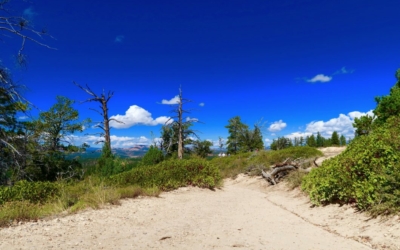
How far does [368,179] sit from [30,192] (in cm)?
920

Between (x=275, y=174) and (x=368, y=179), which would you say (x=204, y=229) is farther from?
(x=275, y=174)

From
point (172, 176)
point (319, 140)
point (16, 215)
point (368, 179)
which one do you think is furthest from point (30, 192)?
point (319, 140)

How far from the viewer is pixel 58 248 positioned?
13.2 ft

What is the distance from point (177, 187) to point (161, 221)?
465 cm

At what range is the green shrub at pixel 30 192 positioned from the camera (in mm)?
7135

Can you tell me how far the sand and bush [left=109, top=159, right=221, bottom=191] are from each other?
255cm

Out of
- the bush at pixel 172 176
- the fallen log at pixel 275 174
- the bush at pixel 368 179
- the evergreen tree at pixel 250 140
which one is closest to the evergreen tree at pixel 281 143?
the evergreen tree at pixel 250 140

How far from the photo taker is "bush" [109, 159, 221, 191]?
10461 millimetres

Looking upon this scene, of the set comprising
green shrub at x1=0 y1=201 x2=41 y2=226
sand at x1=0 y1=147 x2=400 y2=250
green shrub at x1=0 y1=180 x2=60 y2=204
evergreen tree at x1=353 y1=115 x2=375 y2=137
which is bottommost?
sand at x1=0 y1=147 x2=400 y2=250

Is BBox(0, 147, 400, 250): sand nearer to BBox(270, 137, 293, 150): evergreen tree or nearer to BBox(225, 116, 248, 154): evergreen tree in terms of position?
BBox(225, 116, 248, 154): evergreen tree

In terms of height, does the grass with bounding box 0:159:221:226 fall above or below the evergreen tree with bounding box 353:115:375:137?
below

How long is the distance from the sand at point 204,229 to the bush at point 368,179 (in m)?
0.32

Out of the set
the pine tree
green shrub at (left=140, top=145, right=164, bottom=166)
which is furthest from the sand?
the pine tree

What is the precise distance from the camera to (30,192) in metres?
7.60
